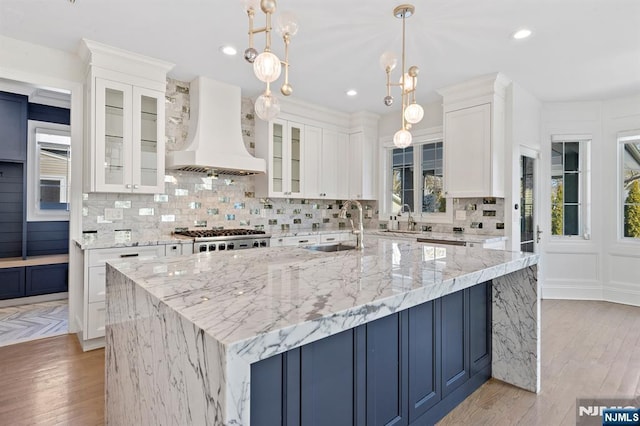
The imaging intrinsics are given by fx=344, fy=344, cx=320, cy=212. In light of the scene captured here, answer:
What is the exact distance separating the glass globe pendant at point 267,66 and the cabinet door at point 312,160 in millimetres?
2980

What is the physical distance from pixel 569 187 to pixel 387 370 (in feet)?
15.0

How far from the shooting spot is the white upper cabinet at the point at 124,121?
3102 mm

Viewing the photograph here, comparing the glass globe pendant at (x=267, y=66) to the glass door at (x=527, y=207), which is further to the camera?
the glass door at (x=527, y=207)

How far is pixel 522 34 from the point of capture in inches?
111

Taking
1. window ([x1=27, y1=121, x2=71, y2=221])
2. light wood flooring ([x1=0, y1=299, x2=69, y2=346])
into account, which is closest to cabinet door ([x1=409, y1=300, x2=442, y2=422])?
light wood flooring ([x1=0, y1=299, x2=69, y2=346])

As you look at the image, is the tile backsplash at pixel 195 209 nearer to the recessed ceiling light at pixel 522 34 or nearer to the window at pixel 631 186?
the recessed ceiling light at pixel 522 34

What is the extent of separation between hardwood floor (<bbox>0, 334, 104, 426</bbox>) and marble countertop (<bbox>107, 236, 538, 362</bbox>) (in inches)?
42.5

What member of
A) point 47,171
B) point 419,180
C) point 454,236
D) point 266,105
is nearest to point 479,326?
point 454,236

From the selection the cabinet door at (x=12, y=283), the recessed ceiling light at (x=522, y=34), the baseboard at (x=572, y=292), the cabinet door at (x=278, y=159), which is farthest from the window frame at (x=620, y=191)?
the cabinet door at (x=12, y=283)

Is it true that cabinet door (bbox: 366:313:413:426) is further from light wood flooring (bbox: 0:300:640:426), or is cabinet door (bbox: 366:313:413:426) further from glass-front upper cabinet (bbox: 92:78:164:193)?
glass-front upper cabinet (bbox: 92:78:164:193)

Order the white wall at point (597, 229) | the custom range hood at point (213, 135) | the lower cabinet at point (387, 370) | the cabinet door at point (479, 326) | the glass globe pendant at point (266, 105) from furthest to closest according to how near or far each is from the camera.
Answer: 1. the white wall at point (597, 229)
2. the custom range hood at point (213, 135)
3. the cabinet door at point (479, 326)
4. the glass globe pendant at point (266, 105)
5. the lower cabinet at point (387, 370)

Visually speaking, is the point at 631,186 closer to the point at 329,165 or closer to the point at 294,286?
the point at 329,165

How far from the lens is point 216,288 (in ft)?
4.25

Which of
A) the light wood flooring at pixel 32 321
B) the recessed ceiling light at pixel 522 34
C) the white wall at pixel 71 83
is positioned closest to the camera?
the recessed ceiling light at pixel 522 34
